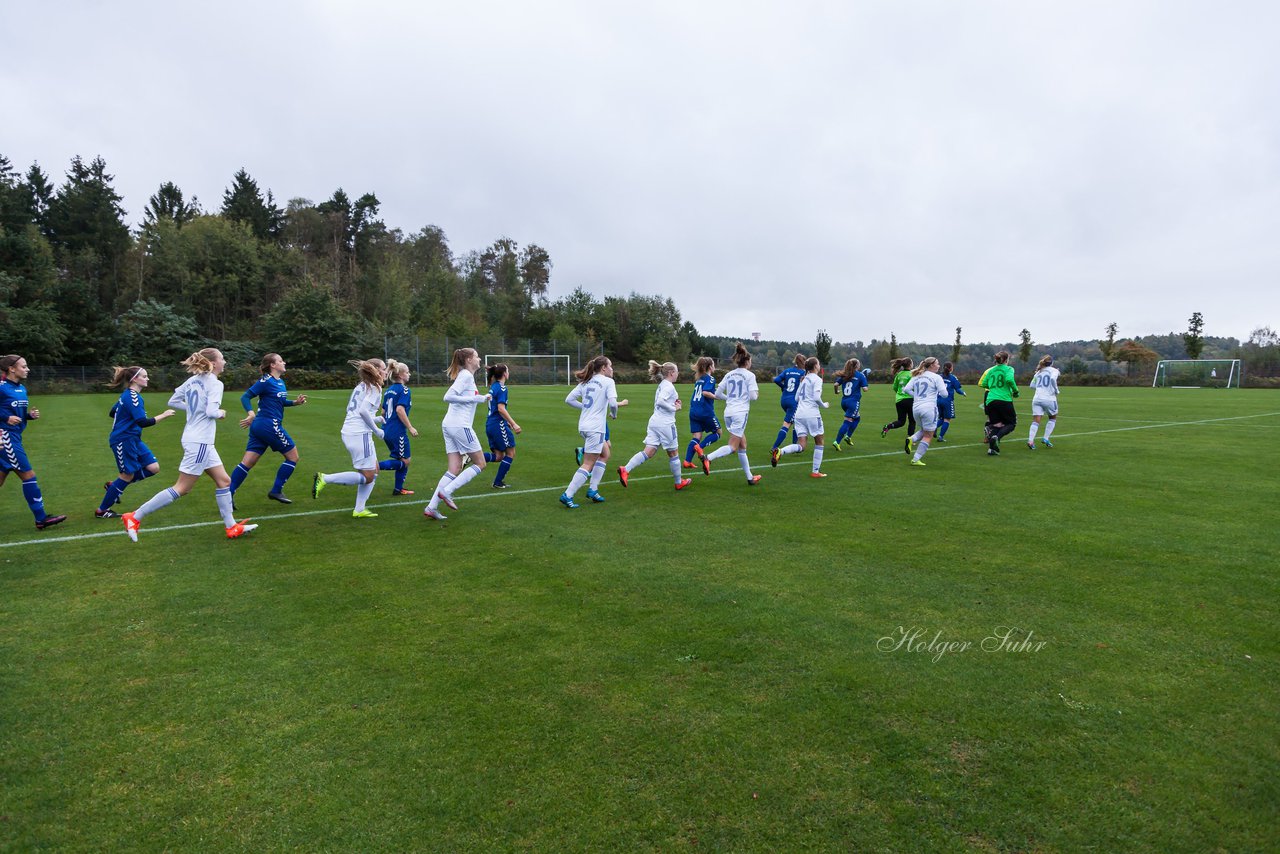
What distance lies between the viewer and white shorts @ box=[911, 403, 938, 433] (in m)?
12.1

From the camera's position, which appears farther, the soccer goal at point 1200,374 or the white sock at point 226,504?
the soccer goal at point 1200,374

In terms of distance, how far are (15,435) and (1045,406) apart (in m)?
17.0

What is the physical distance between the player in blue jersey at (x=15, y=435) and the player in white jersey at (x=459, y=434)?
413 centimetres

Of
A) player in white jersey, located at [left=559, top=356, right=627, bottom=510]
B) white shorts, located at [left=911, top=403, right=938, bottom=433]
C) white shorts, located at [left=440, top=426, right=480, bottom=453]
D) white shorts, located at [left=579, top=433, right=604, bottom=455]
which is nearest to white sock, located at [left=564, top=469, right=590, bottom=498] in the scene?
player in white jersey, located at [left=559, top=356, right=627, bottom=510]

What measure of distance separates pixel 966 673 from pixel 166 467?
1340cm

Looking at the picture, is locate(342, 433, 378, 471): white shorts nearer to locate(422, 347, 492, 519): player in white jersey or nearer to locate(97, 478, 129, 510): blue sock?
locate(422, 347, 492, 519): player in white jersey

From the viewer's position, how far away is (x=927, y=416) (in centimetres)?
1215

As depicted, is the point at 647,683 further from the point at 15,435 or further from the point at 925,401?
the point at 925,401

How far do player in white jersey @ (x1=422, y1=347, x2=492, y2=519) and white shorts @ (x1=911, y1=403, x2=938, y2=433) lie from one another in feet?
25.5

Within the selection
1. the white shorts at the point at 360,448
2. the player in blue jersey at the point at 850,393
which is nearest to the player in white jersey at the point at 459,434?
the white shorts at the point at 360,448

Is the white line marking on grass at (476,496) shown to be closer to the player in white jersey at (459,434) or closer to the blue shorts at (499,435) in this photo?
the blue shorts at (499,435)

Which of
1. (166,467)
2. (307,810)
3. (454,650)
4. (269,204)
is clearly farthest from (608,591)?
(269,204)

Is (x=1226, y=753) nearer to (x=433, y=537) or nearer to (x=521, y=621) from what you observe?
(x=521, y=621)

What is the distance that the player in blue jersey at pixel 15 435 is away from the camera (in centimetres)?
763
